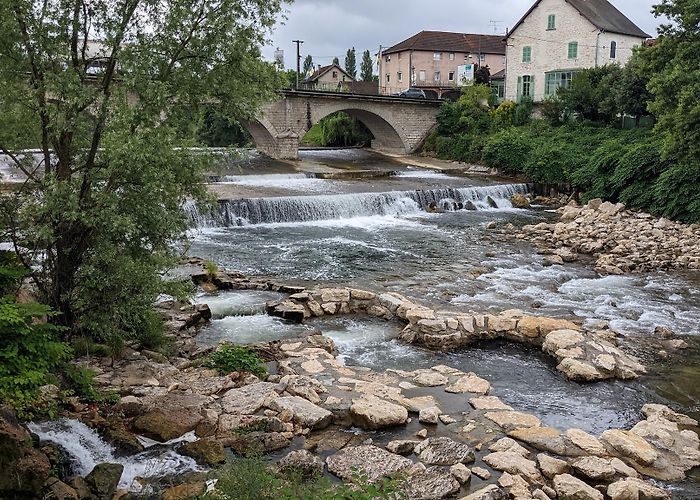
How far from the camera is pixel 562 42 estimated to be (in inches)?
1574

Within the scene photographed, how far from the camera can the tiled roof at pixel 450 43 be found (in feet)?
193

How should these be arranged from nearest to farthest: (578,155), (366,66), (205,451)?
1. (205,451)
2. (578,155)
3. (366,66)

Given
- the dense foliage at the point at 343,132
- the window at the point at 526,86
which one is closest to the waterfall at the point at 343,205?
the window at the point at 526,86

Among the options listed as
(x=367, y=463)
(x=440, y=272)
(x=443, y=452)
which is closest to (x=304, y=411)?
(x=367, y=463)

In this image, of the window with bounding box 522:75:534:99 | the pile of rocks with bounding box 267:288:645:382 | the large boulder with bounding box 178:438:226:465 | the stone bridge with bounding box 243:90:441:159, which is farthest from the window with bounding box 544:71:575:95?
the large boulder with bounding box 178:438:226:465

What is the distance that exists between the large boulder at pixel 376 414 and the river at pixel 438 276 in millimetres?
1991

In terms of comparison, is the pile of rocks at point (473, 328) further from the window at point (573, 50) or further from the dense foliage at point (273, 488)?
the window at point (573, 50)

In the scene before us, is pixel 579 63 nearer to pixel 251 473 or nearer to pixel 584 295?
pixel 584 295

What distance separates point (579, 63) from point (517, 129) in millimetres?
6653

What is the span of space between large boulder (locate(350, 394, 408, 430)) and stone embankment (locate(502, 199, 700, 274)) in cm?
1085

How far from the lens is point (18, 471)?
534 centimetres

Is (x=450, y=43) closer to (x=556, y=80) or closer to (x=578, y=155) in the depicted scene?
(x=556, y=80)

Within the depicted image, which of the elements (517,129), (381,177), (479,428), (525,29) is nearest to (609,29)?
(525,29)

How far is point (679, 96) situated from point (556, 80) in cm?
2261
